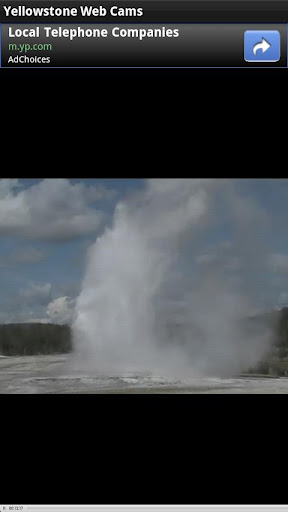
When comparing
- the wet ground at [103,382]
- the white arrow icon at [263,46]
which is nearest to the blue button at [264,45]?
the white arrow icon at [263,46]

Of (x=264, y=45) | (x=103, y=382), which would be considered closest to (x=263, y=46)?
(x=264, y=45)

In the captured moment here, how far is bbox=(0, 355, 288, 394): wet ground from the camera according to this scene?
1176 centimetres

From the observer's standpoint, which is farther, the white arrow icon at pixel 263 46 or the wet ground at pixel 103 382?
the wet ground at pixel 103 382

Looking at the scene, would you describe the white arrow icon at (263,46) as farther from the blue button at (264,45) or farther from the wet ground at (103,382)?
the wet ground at (103,382)

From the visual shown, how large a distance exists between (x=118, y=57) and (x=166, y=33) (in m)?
0.83

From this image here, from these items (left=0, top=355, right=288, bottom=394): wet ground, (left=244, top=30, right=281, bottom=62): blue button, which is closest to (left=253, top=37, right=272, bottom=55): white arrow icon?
(left=244, top=30, right=281, bottom=62): blue button

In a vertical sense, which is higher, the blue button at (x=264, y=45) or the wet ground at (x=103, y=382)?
the blue button at (x=264, y=45)

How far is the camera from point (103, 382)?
13.4m

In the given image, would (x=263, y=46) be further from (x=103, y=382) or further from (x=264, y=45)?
(x=103, y=382)

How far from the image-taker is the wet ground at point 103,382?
38.6 ft

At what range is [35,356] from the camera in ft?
55.9

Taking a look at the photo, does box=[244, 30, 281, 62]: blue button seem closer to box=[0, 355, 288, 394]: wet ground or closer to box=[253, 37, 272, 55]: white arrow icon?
box=[253, 37, 272, 55]: white arrow icon

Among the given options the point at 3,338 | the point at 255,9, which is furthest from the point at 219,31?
the point at 3,338

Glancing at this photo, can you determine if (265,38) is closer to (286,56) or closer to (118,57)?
(286,56)
